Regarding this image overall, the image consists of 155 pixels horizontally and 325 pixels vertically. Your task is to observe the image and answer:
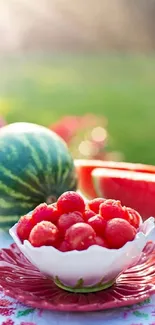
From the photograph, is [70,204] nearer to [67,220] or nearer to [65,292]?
[67,220]

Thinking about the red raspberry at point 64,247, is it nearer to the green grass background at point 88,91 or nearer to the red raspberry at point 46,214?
the red raspberry at point 46,214

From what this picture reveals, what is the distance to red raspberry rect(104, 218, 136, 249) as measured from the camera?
1.09 m

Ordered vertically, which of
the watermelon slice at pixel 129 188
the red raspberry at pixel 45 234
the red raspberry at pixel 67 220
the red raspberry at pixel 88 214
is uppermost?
the watermelon slice at pixel 129 188

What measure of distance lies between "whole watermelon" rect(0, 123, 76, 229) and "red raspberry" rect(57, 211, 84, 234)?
47 cm

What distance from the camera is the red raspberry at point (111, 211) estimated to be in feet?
3.71

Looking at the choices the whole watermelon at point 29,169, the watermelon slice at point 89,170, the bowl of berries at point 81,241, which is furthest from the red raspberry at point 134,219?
the watermelon slice at point 89,170

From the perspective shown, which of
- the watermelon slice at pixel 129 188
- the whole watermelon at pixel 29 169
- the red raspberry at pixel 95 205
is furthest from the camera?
the watermelon slice at pixel 129 188

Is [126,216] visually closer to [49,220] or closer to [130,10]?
[49,220]

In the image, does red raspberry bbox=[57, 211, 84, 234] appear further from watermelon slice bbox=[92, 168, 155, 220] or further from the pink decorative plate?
watermelon slice bbox=[92, 168, 155, 220]

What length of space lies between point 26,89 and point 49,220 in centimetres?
524

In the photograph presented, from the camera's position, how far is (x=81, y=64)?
257 inches

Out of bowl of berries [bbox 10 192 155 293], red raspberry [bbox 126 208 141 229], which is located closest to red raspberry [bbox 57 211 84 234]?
bowl of berries [bbox 10 192 155 293]

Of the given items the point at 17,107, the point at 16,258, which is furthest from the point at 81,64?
the point at 16,258

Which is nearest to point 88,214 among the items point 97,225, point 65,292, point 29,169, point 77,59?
point 97,225
